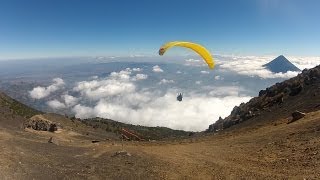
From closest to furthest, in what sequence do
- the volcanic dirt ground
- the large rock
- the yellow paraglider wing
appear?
1. the volcanic dirt ground
2. the yellow paraglider wing
3. the large rock

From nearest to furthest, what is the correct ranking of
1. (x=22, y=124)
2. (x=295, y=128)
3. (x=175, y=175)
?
1. (x=175, y=175)
2. (x=295, y=128)
3. (x=22, y=124)

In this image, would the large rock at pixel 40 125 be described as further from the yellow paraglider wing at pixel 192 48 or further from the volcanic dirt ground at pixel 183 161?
the yellow paraglider wing at pixel 192 48

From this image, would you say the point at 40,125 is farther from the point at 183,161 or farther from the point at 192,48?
the point at 183,161

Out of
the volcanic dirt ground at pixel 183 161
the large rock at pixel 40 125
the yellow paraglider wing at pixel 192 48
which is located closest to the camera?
the volcanic dirt ground at pixel 183 161

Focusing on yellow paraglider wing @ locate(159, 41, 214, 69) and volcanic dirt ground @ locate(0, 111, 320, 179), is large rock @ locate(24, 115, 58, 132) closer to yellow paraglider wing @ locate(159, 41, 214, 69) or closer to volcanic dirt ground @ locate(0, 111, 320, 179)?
volcanic dirt ground @ locate(0, 111, 320, 179)

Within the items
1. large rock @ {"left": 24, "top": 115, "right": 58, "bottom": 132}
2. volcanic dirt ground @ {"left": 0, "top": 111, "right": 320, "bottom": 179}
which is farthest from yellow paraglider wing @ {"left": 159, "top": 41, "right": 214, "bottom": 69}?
large rock @ {"left": 24, "top": 115, "right": 58, "bottom": 132}

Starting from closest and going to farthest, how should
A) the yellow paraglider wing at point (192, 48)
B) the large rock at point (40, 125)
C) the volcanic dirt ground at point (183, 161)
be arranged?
the volcanic dirt ground at point (183, 161) < the yellow paraglider wing at point (192, 48) < the large rock at point (40, 125)

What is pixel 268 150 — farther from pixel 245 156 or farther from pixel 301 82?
pixel 301 82

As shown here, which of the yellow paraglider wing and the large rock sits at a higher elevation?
the yellow paraglider wing

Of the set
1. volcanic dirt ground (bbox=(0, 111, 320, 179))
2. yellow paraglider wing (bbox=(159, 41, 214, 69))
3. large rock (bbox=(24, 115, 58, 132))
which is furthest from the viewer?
large rock (bbox=(24, 115, 58, 132))

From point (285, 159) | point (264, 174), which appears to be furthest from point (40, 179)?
point (285, 159)

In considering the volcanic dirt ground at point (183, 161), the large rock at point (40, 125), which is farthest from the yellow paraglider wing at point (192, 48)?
the large rock at point (40, 125)
